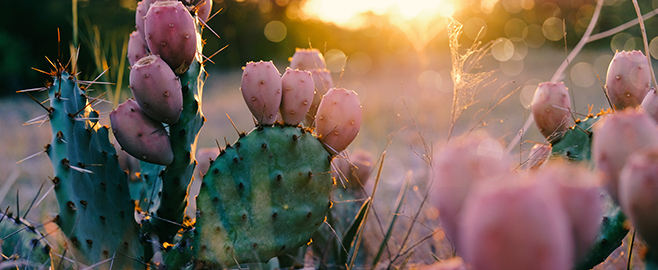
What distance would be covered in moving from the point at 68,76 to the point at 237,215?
513 mm

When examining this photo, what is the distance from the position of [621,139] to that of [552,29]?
9.15m

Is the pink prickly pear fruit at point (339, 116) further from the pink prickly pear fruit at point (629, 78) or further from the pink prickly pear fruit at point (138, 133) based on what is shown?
the pink prickly pear fruit at point (629, 78)

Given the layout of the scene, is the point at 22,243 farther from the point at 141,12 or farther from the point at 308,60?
the point at 308,60

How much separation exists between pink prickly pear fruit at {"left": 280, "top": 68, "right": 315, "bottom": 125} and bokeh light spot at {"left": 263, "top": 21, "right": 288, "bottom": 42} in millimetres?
8433

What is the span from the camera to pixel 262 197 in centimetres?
88

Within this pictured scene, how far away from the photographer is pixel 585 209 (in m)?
0.34

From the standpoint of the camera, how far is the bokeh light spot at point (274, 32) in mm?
9000

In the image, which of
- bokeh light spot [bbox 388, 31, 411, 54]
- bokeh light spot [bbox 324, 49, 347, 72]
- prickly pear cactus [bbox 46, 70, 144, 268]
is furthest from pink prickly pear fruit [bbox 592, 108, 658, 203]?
bokeh light spot [bbox 388, 31, 411, 54]

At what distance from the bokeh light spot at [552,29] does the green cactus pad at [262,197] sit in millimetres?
8667

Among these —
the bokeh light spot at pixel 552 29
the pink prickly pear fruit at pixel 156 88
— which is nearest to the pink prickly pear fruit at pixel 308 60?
the pink prickly pear fruit at pixel 156 88

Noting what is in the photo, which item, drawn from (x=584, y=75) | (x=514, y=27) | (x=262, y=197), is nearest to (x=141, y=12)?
(x=262, y=197)

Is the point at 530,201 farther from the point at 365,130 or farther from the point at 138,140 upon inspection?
the point at 365,130

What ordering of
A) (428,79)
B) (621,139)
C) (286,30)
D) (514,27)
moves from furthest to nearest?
1. (286,30)
2. (514,27)
3. (428,79)
4. (621,139)

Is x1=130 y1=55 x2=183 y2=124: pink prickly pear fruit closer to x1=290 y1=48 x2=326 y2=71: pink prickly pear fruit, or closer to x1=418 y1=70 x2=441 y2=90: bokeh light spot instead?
x1=290 y1=48 x2=326 y2=71: pink prickly pear fruit
